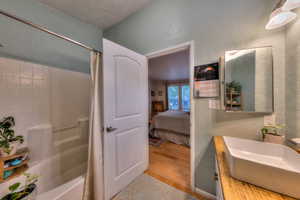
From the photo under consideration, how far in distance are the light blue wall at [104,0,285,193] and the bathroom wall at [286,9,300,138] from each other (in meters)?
0.05

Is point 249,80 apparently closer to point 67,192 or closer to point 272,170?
point 272,170

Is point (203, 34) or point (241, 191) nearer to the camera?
point (241, 191)

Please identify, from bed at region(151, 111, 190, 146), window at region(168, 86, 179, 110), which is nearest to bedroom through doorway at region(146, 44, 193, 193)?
bed at region(151, 111, 190, 146)

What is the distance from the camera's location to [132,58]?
60.6 inches

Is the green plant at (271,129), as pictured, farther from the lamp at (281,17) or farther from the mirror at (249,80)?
the lamp at (281,17)

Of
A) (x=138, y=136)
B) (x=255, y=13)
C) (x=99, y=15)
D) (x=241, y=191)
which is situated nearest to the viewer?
(x=241, y=191)

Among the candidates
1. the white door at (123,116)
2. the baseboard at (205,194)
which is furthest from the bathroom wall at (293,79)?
the white door at (123,116)

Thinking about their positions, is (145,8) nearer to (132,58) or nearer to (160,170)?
(132,58)

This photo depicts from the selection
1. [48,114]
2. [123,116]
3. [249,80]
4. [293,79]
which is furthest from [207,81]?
[48,114]

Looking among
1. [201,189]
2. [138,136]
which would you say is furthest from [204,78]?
[201,189]

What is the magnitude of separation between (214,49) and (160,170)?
1986 millimetres

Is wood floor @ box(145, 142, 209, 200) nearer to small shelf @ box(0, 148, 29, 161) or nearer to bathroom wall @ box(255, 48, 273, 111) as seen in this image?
bathroom wall @ box(255, 48, 273, 111)

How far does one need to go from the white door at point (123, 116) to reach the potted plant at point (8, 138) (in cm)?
98

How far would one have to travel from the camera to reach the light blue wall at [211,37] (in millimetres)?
979
